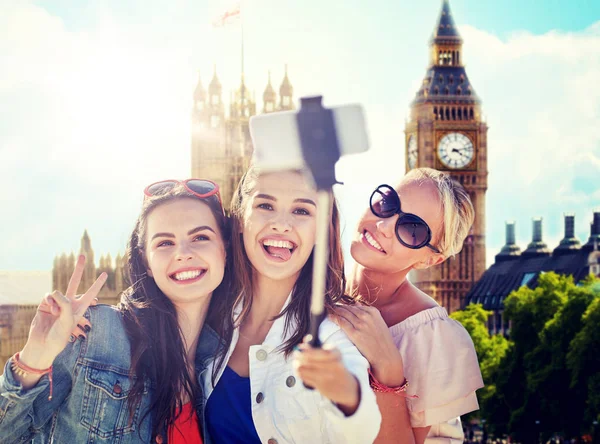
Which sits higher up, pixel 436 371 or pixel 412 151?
pixel 412 151

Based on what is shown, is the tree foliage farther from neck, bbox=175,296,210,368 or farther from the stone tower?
the stone tower

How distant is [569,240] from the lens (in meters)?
62.2

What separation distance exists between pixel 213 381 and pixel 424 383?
32.1 inches

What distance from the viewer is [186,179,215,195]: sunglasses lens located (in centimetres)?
461

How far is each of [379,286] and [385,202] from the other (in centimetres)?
35

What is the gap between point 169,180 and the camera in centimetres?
466

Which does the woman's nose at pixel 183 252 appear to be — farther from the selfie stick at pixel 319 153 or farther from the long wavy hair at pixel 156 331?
the selfie stick at pixel 319 153

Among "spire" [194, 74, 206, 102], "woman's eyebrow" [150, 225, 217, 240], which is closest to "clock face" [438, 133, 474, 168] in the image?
"spire" [194, 74, 206, 102]

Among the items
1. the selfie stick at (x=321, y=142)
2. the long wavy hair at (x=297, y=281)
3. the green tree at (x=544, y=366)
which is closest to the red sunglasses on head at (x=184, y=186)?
the long wavy hair at (x=297, y=281)

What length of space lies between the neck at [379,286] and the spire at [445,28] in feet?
191

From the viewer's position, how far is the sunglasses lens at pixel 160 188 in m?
4.62

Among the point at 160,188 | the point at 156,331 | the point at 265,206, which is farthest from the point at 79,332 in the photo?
the point at 265,206

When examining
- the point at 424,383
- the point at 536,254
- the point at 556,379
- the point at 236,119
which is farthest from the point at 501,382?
the point at 536,254

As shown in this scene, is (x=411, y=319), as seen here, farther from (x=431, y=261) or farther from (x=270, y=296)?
(x=270, y=296)
